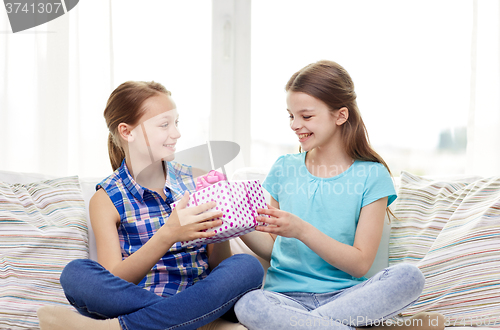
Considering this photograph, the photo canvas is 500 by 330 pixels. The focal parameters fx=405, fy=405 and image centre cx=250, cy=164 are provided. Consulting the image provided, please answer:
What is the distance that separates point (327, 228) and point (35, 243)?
2.63 ft

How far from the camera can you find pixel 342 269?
1052 millimetres

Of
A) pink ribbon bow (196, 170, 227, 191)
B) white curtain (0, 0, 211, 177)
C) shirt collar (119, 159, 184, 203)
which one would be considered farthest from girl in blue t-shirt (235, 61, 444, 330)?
white curtain (0, 0, 211, 177)

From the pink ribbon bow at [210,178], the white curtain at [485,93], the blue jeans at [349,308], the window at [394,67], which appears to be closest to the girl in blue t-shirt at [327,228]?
the blue jeans at [349,308]

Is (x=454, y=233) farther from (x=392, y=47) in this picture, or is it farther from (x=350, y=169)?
(x=392, y=47)

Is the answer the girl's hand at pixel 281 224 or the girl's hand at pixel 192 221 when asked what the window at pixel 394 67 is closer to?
the girl's hand at pixel 281 224

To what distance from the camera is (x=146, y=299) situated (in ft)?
2.86

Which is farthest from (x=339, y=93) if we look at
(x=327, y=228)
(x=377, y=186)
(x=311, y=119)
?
(x=327, y=228)

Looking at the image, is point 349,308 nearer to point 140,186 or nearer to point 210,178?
point 210,178

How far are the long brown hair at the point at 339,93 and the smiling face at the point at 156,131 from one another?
37 cm

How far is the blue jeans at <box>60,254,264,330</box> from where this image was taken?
0.84 meters

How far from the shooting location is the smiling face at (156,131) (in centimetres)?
108

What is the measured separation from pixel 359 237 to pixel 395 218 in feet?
0.76

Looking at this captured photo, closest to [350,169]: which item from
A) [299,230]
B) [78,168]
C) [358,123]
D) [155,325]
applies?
[358,123]

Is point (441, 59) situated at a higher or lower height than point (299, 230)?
higher
